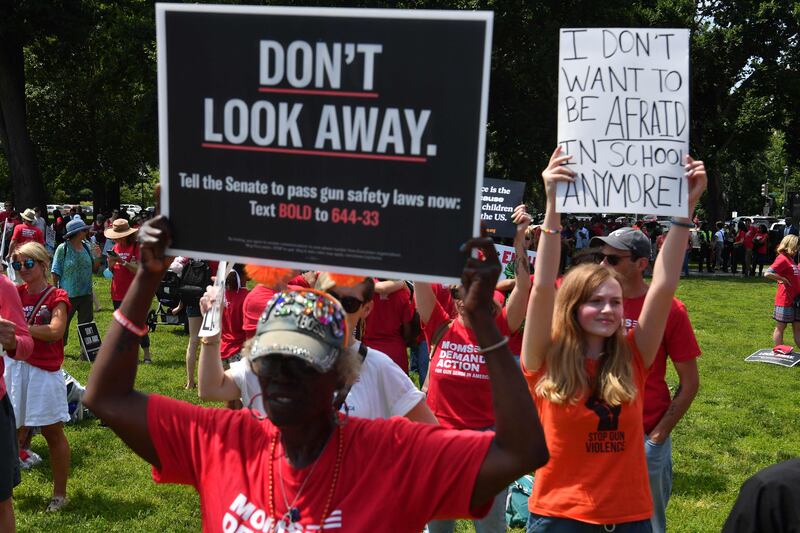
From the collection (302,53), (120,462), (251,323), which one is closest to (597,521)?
(302,53)

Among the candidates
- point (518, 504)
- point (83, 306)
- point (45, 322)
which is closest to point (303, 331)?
point (518, 504)

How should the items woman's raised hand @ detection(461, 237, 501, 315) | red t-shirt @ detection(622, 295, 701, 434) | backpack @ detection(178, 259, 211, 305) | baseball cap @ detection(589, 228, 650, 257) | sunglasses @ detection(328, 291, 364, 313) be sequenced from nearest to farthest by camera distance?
woman's raised hand @ detection(461, 237, 501, 315), sunglasses @ detection(328, 291, 364, 313), red t-shirt @ detection(622, 295, 701, 434), baseball cap @ detection(589, 228, 650, 257), backpack @ detection(178, 259, 211, 305)

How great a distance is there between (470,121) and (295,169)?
49cm

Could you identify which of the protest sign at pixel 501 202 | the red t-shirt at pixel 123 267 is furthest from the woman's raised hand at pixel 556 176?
the red t-shirt at pixel 123 267

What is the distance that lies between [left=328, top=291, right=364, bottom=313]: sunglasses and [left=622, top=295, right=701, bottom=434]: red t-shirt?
1679mm

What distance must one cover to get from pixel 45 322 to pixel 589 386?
4.44 metres

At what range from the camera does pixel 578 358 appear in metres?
3.42

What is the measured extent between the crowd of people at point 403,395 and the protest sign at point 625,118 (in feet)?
0.35

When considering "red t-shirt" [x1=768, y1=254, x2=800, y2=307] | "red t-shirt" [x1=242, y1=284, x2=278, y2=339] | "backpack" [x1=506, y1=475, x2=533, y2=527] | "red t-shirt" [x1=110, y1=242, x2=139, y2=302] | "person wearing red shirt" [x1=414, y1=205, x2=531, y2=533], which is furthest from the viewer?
"red t-shirt" [x1=768, y1=254, x2=800, y2=307]

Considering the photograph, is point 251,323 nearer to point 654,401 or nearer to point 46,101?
point 654,401

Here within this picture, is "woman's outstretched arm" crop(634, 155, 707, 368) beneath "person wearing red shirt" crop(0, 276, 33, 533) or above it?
above

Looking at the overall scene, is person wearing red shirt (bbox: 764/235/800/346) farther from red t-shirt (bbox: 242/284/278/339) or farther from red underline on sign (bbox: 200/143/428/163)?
red underline on sign (bbox: 200/143/428/163)

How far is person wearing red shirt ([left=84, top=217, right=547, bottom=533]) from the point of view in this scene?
204 cm

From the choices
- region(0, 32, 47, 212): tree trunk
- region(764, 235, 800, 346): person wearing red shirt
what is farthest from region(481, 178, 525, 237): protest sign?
region(0, 32, 47, 212): tree trunk
